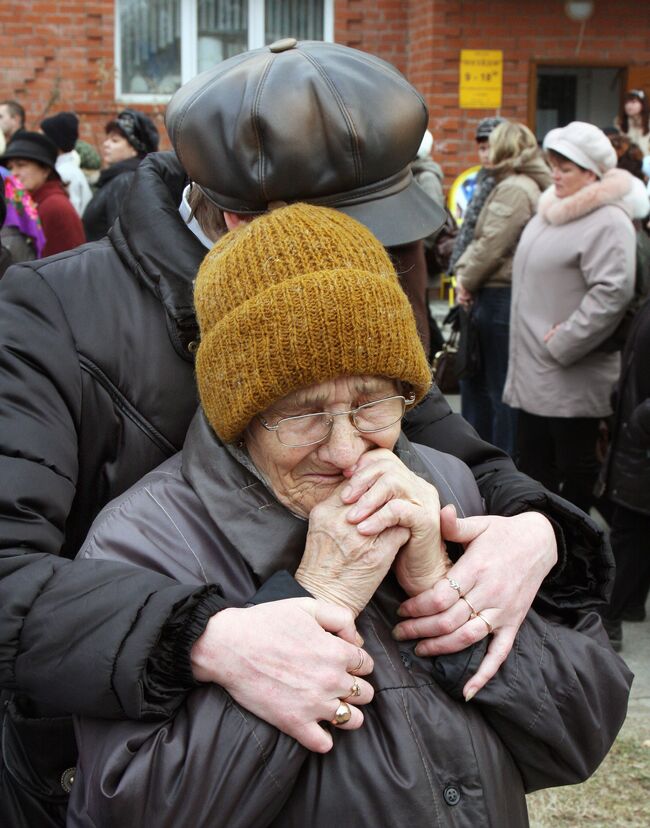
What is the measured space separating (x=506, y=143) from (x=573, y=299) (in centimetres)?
169

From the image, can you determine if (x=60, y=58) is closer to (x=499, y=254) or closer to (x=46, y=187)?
(x=46, y=187)

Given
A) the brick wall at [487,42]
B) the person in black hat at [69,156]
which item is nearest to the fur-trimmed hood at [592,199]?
the person in black hat at [69,156]

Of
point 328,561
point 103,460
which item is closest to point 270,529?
point 328,561

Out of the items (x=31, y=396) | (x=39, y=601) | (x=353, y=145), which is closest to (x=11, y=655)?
(x=39, y=601)

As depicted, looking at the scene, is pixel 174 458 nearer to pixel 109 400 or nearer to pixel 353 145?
pixel 109 400

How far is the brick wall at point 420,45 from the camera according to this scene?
10344 millimetres

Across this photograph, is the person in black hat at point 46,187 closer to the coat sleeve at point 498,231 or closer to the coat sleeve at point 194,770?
the coat sleeve at point 498,231

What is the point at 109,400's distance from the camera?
178 cm

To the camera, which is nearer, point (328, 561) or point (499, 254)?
point (328, 561)

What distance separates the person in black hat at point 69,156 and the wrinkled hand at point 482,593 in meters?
7.71

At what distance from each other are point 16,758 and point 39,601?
19.0 inches

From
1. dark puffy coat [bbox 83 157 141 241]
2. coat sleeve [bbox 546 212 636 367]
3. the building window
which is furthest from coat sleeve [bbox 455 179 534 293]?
the building window

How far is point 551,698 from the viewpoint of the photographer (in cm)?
161

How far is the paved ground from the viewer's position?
401cm
